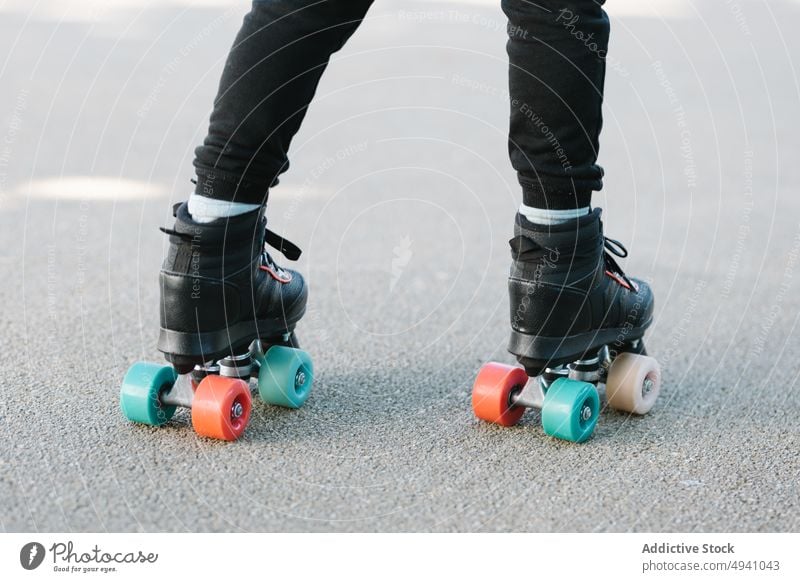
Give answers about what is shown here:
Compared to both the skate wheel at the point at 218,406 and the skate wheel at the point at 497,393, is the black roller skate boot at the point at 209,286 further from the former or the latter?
the skate wheel at the point at 497,393

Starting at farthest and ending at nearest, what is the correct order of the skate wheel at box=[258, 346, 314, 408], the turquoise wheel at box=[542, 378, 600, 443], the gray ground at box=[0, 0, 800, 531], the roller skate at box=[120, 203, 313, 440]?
the skate wheel at box=[258, 346, 314, 408] → the turquoise wheel at box=[542, 378, 600, 443] → the roller skate at box=[120, 203, 313, 440] → the gray ground at box=[0, 0, 800, 531]

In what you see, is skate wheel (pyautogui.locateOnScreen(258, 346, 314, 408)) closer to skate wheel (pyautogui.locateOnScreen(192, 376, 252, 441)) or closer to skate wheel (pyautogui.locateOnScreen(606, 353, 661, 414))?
skate wheel (pyautogui.locateOnScreen(192, 376, 252, 441))

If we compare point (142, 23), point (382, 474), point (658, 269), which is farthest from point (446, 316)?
point (142, 23)

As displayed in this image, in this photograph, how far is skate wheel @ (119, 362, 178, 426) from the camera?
6.81 ft

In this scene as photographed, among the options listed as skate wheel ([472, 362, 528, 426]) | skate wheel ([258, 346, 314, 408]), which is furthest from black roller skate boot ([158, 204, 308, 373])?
skate wheel ([472, 362, 528, 426])

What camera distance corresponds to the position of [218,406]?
200cm

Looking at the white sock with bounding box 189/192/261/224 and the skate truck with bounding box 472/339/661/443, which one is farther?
the skate truck with bounding box 472/339/661/443

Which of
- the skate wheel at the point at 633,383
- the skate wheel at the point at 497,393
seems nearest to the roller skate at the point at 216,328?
the skate wheel at the point at 497,393

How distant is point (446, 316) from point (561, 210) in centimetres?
98

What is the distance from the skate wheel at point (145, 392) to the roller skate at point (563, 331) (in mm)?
654

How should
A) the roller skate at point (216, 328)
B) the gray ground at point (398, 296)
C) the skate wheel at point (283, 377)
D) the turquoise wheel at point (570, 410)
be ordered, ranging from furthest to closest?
the skate wheel at point (283, 377)
the turquoise wheel at point (570, 410)
the roller skate at point (216, 328)
the gray ground at point (398, 296)

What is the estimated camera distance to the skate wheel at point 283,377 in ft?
7.27

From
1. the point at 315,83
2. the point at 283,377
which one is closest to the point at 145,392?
the point at 283,377

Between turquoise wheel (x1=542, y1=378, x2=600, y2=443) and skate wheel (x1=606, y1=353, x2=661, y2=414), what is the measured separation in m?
0.16
